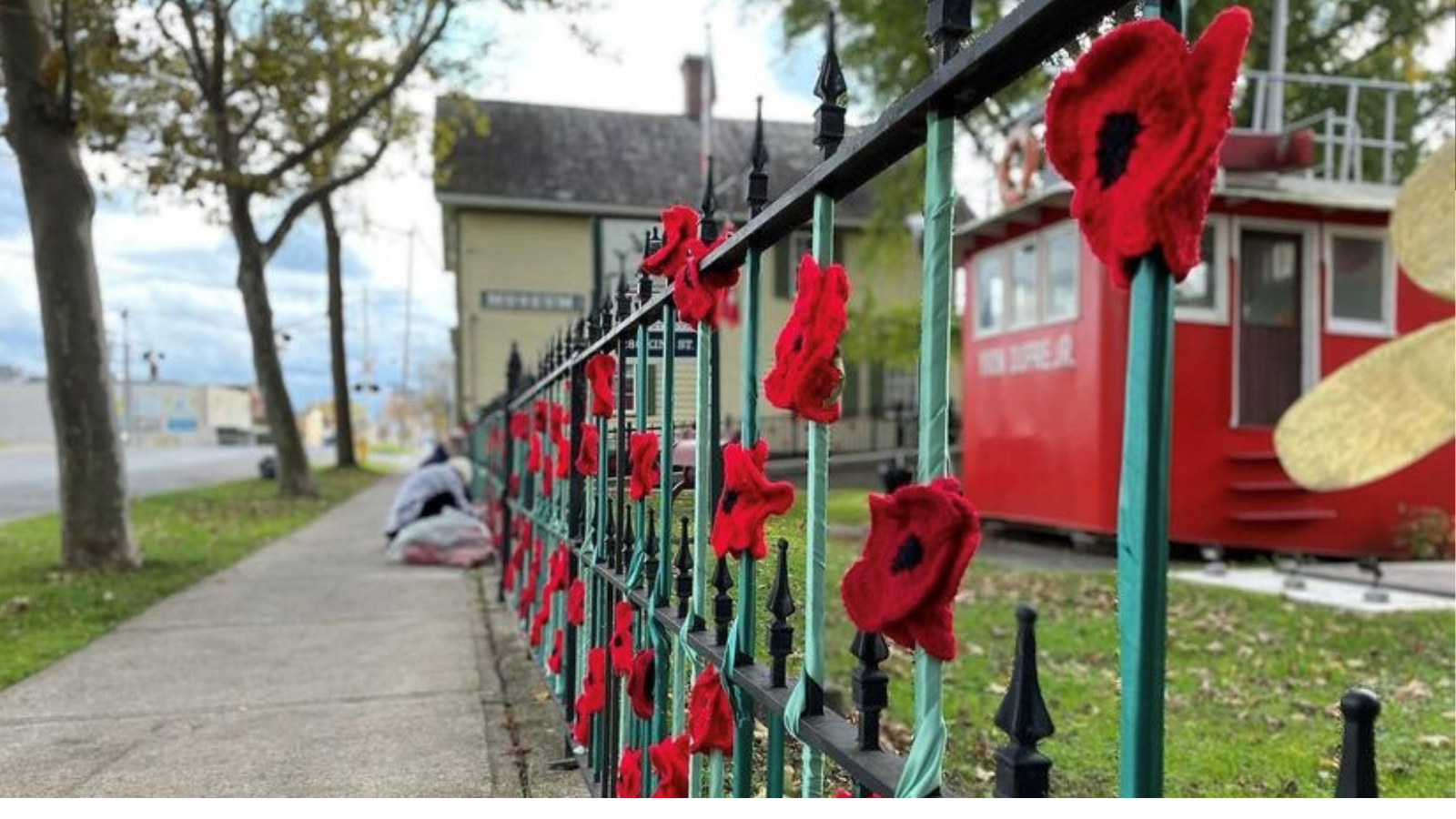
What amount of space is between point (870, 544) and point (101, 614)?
21.7 feet

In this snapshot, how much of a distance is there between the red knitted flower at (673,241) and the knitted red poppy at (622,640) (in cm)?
85

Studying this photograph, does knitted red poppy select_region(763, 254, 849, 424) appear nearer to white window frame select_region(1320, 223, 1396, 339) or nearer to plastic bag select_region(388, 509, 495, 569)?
plastic bag select_region(388, 509, 495, 569)

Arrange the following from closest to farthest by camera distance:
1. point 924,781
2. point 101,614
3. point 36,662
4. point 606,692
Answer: point 924,781 < point 606,692 < point 36,662 < point 101,614

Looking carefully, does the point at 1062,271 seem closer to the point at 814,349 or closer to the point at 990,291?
the point at 990,291

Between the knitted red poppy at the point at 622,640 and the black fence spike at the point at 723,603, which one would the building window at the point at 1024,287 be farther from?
Result: the black fence spike at the point at 723,603

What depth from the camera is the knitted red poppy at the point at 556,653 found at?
156 inches

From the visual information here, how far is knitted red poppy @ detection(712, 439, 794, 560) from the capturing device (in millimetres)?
1726

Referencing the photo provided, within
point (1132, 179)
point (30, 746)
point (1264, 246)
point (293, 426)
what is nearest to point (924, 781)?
point (1132, 179)

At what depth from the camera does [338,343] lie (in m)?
28.1

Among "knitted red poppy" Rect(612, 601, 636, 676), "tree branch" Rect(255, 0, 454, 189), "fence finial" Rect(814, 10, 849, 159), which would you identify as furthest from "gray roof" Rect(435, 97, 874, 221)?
"fence finial" Rect(814, 10, 849, 159)

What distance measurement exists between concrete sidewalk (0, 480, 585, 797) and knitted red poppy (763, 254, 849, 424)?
228cm

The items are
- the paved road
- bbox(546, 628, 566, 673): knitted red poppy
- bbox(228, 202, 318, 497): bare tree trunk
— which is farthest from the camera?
bbox(228, 202, 318, 497): bare tree trunk

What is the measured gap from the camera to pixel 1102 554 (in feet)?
35.3
